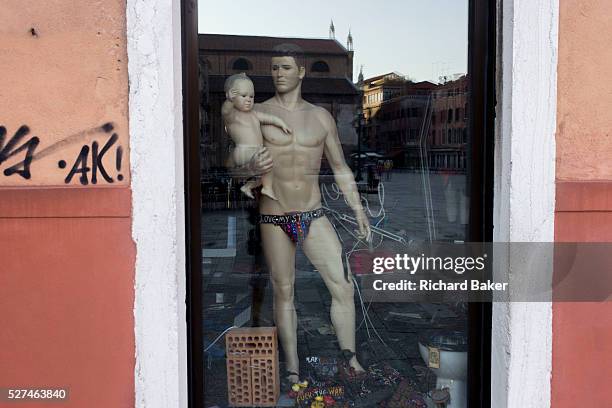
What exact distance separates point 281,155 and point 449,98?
102cm

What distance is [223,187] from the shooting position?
289cm

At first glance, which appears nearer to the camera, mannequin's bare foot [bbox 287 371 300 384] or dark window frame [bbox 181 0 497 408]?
dark window frame [bbox 181 0 497 408]

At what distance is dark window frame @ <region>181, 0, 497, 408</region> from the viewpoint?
2.30m

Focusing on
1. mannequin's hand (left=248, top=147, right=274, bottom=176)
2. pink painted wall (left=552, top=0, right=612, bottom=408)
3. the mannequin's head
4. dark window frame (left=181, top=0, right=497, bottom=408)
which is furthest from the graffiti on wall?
pink painted wall (left=552, top=0, right=612, bottom=408)

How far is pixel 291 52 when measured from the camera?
308 centimetres

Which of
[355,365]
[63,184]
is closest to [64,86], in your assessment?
[63,184]

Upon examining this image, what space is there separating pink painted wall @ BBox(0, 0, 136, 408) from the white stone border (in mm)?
1644

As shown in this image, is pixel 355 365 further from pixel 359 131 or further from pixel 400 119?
pixel 400 119

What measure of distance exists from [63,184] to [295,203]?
136cm

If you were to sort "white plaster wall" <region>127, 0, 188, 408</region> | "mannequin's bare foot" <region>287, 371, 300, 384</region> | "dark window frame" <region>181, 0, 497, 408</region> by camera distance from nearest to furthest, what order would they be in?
"white plaster wall" <region>127, 0, 188, 408</region> < "dark window frame" <region>181, 0, 497, 408</region> < "mannequin's bare foot" <region>287, 371, 300, 384</region>

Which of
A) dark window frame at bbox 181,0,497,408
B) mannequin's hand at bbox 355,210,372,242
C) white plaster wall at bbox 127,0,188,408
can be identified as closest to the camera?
white plaster wall at bbox 127,0,188,408

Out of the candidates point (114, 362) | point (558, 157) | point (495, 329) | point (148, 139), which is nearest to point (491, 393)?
point (495, 329)

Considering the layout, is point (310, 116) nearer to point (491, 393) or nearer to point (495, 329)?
point (495, 329)

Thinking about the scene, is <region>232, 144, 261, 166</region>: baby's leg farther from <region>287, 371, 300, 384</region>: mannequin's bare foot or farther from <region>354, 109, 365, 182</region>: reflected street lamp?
<region>287, 371, 300, 384</region>: mannequin's bare foot
